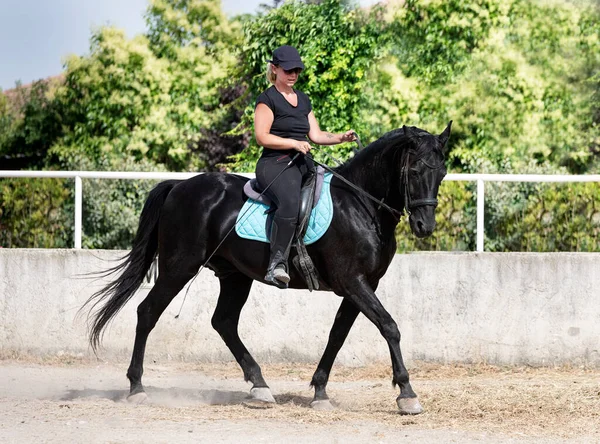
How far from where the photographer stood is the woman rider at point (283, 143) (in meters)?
7.06

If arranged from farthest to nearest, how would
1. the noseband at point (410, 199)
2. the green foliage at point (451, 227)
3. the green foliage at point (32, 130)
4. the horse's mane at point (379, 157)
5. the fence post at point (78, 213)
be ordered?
the green foliage at point (32, 130) < the green foliage at point (451, 227) < the fence post at point (78, 213) < the horse's mane at point (379, 157) < the noseband at point (410, 199)

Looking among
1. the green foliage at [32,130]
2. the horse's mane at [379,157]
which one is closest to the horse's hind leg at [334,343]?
the horse's mane at [379,157]

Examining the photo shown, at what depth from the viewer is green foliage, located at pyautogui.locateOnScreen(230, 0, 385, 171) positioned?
503 inches

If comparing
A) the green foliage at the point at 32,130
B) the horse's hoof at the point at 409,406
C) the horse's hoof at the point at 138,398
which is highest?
the green foliage at the point at 32,130

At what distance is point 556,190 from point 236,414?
Result: 530 cm

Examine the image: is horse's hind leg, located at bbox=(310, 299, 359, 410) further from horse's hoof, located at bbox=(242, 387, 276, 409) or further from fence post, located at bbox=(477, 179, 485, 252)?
fence post, located at bbox=(477, 179, 485, 252)

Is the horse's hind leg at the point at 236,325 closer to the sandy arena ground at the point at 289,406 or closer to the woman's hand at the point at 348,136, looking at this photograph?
the sandy arena ground at the point at 289,406

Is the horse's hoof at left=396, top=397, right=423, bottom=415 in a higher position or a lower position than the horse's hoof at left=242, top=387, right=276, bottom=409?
higher

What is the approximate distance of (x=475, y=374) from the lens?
30.2ft

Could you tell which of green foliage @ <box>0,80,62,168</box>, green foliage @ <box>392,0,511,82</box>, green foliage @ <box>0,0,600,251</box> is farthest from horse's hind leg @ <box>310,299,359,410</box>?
green foliage @ <box>0,80,62,168</box>

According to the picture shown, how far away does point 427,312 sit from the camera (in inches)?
375

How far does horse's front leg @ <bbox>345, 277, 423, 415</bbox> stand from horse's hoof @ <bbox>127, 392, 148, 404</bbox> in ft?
6.67

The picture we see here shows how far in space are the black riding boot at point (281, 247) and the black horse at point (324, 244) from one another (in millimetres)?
242

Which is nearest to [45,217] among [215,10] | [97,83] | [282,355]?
[282,355]
